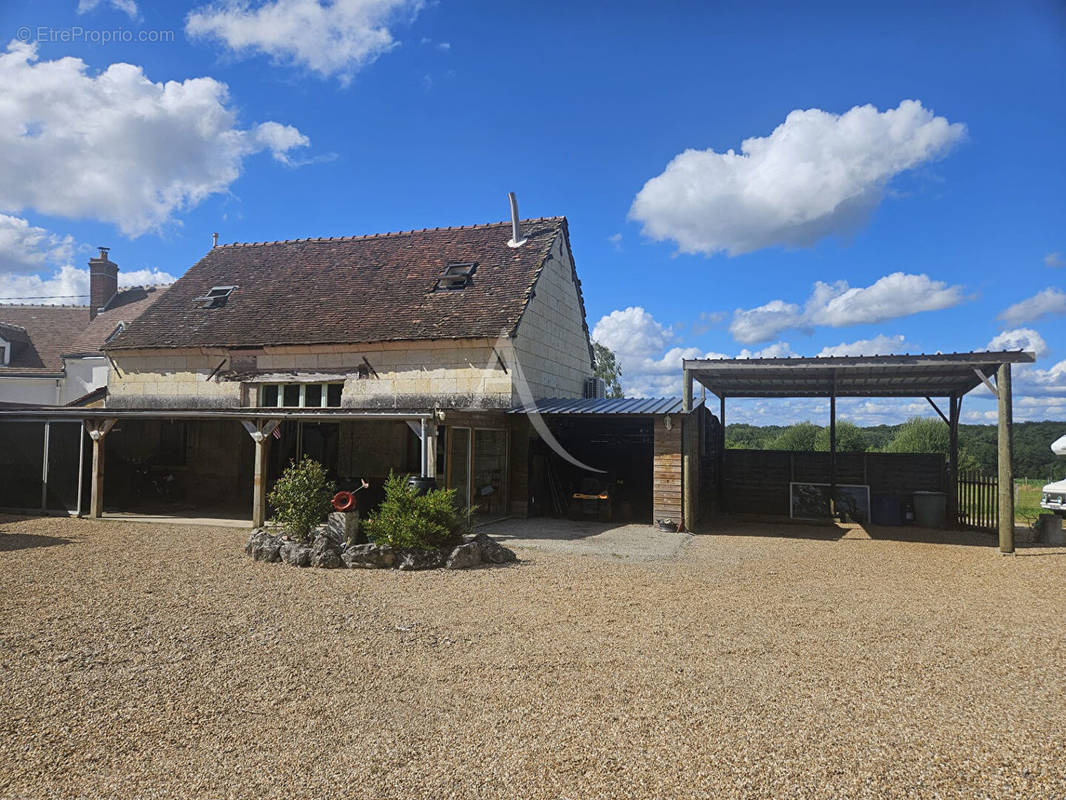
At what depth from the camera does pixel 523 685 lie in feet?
16.0

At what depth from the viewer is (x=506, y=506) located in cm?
1590

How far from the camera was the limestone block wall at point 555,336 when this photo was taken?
16.4 m

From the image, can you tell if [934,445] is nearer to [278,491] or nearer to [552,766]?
[278,491]

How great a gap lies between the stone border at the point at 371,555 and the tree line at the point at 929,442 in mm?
11776

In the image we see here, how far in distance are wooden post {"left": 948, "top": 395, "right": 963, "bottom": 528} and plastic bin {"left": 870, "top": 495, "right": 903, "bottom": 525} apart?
39.4 inches

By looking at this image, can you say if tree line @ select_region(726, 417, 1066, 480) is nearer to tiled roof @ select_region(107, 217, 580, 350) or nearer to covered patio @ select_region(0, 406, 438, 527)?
tiled roof @ select_region(107, 217, 580, 350)

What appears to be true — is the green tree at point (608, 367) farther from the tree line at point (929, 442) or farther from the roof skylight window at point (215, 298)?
the roof skylight window at point (215, 298)

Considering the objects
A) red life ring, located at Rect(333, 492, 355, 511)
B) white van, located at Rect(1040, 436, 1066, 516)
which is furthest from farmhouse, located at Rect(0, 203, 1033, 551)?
white van, located at Rect(1040, 436, 1066, 516)

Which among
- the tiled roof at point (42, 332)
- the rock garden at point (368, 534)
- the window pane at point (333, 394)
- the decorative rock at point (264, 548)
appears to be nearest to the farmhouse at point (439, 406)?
the window pane at point (333, 394)

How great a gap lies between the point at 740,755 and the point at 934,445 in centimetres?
2617

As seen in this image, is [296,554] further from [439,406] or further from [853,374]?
[853,374]

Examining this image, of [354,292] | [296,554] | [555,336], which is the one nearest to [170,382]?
[354,292]

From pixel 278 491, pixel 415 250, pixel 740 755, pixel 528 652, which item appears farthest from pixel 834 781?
pixel 415 250

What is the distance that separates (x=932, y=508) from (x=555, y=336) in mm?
9903
